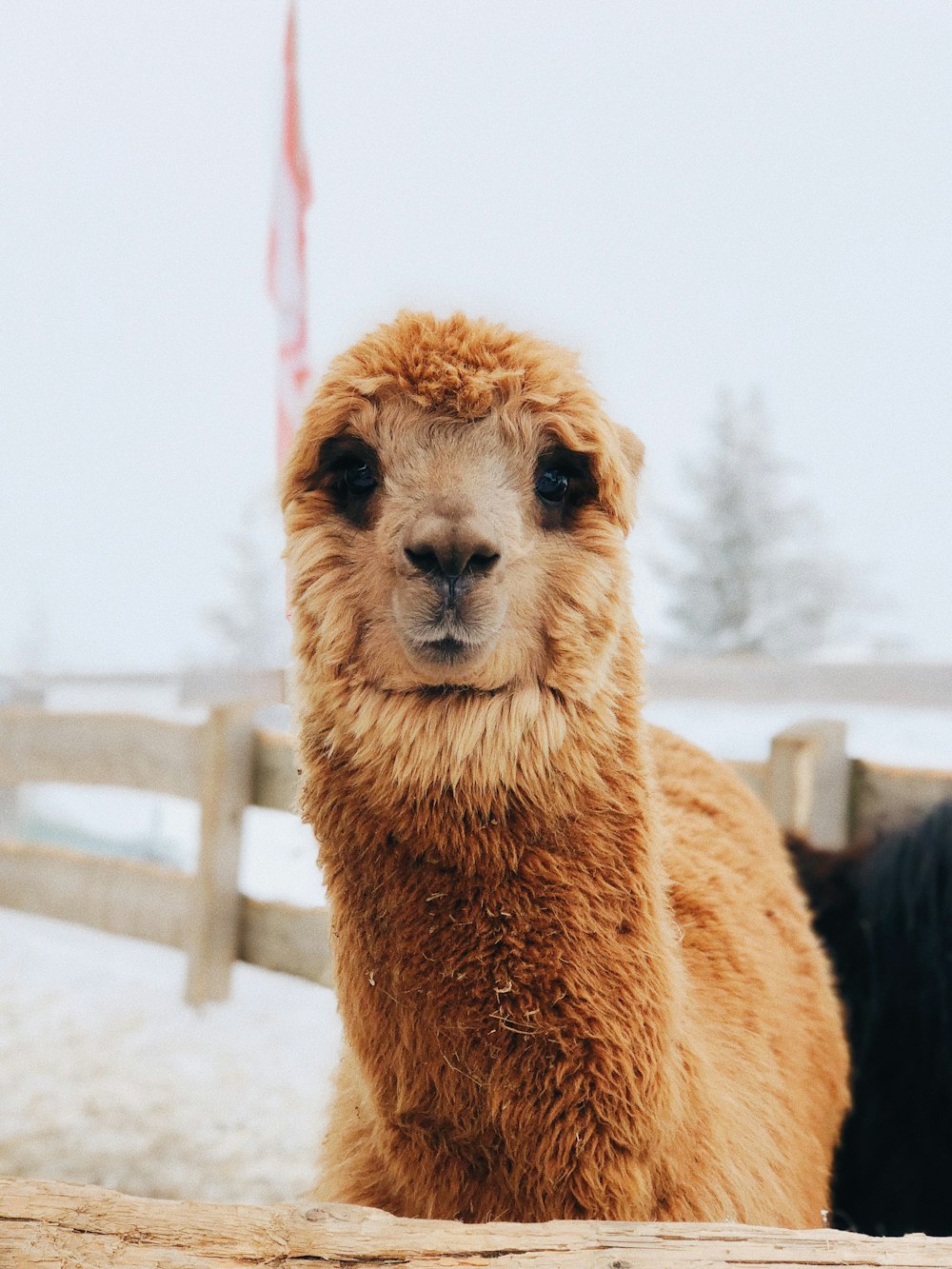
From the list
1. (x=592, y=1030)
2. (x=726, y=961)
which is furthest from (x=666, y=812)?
(x=592, y=1030)

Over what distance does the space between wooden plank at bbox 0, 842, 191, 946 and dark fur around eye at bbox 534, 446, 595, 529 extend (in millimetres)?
3536

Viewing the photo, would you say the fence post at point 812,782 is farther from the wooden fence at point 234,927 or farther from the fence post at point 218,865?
the fence post at point 218,865

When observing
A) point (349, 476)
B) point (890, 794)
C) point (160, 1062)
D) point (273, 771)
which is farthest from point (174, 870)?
point (349, 476)

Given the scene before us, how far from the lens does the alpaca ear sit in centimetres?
158

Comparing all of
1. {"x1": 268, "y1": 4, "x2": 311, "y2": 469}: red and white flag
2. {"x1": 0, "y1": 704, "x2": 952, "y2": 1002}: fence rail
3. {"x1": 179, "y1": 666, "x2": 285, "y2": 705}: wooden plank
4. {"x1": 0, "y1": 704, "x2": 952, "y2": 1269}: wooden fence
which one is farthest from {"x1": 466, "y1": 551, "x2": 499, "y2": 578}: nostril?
{"x1": 179, "y1": 666, "x2": 285, "y2": 705}: wooden plank

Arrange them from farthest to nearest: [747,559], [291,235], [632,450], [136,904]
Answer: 1. [747,559]
2. [291,235]
3. [136,904]
4. [632,450]

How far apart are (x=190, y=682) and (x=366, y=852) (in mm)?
8516

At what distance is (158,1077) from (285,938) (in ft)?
2.58

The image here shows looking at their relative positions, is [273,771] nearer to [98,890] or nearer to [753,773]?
[98,890]

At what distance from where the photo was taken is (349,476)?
4.80 feet

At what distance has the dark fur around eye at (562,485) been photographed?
1.42 m

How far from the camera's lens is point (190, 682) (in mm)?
9555

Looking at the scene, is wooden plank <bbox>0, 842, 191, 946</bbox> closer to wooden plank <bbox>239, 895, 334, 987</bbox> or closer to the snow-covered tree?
wooden plank <bbox>239, 895, 334, 987</bbox>

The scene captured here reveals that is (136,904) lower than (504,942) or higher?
lower
